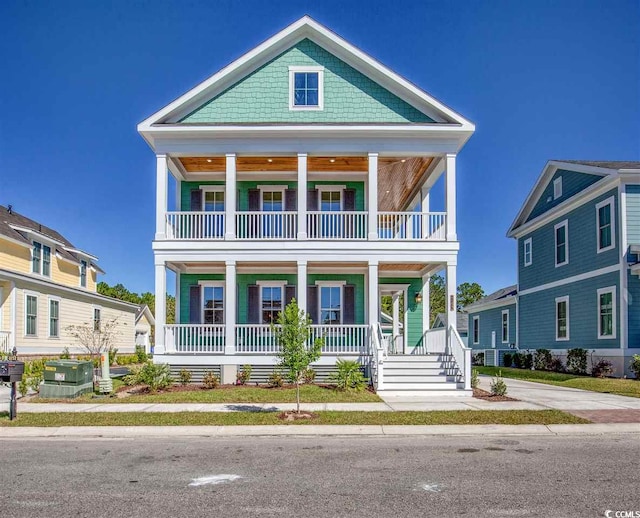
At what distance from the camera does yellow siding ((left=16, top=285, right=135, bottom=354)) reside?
75.1 ft

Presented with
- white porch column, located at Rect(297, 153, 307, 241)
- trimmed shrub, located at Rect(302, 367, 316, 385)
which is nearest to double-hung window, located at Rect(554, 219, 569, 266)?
white porch column, located at Rect(297, 153, 307, 241)

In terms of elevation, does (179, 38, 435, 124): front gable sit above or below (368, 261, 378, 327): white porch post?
above

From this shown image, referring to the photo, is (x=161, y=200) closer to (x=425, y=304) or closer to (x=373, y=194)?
(x=373, y=194)

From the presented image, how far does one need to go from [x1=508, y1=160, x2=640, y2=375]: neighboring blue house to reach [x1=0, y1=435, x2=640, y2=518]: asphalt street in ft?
37.4

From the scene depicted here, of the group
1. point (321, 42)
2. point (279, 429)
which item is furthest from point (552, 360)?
point (279, 429)

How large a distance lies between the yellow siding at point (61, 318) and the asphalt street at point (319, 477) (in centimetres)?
1582

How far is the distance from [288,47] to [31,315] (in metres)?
15.7

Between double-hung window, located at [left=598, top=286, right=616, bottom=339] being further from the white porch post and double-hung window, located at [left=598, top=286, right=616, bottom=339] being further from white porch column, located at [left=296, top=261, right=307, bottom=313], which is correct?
white porch column, located at [left=296, top=261, right=307, bottom=313]

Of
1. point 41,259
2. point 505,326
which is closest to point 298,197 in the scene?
point 41,259

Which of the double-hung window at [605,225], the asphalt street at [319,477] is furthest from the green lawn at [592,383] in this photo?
the asphalt street at [319,477]

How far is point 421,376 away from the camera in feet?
48.8

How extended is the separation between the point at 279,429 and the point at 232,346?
22.4ft

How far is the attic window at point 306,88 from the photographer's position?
17.2 m

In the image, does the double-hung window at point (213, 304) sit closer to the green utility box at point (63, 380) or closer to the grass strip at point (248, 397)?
the grass strip at point (248, 397)
